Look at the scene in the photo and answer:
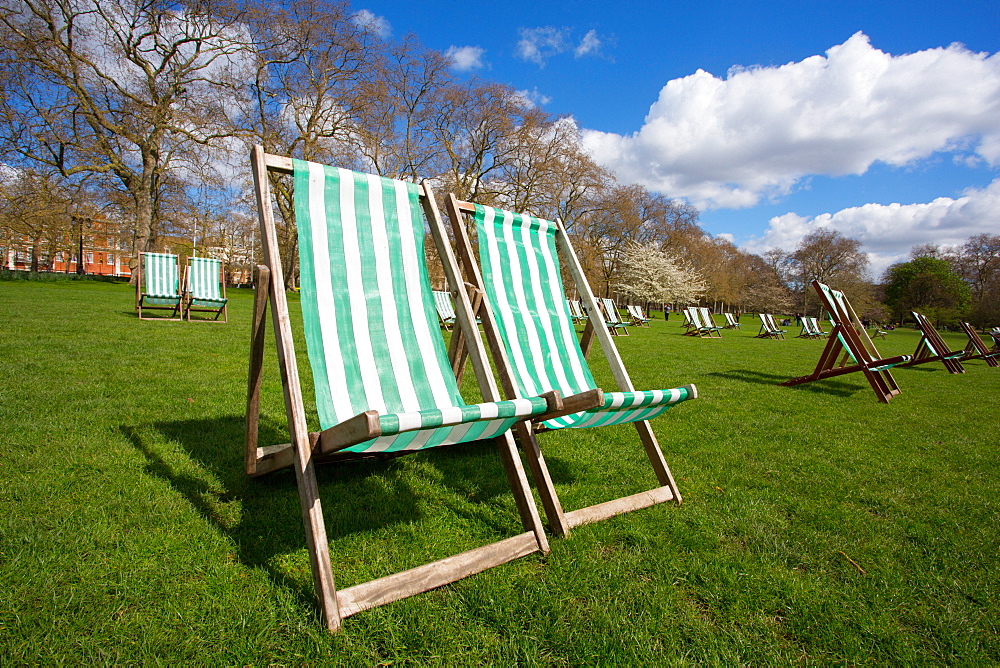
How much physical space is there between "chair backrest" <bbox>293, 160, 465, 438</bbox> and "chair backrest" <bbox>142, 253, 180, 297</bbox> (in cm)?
888

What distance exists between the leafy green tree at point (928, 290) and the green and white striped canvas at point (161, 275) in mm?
48181

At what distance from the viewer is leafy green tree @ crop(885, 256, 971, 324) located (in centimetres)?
4022

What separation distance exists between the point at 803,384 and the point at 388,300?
5.96 meters

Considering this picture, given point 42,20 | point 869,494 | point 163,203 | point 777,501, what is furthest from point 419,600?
point 163,203

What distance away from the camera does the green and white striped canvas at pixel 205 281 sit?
32.0ft

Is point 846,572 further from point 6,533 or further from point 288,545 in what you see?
point 6,533

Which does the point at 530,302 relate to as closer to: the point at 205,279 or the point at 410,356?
the point at 410,356

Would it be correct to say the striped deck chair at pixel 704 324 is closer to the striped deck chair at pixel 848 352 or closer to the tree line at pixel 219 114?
the tree line at pixel 219 114

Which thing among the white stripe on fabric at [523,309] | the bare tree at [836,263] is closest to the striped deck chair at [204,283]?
the white stripe on fabric at [523,309]

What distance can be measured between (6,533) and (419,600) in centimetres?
152

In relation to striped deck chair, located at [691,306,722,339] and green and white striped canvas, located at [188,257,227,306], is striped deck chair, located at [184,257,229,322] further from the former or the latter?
striped deck chair, located at [691,306,722,339]

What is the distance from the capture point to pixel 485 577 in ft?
6.02

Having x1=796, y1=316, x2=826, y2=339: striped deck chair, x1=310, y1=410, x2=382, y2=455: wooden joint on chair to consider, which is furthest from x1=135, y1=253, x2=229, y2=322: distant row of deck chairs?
x1=796, y1=316, x2=826, y2=339: striped deck chair

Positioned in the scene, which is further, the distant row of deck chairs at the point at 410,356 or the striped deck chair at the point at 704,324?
the striped deck chair at the point at 704,324
